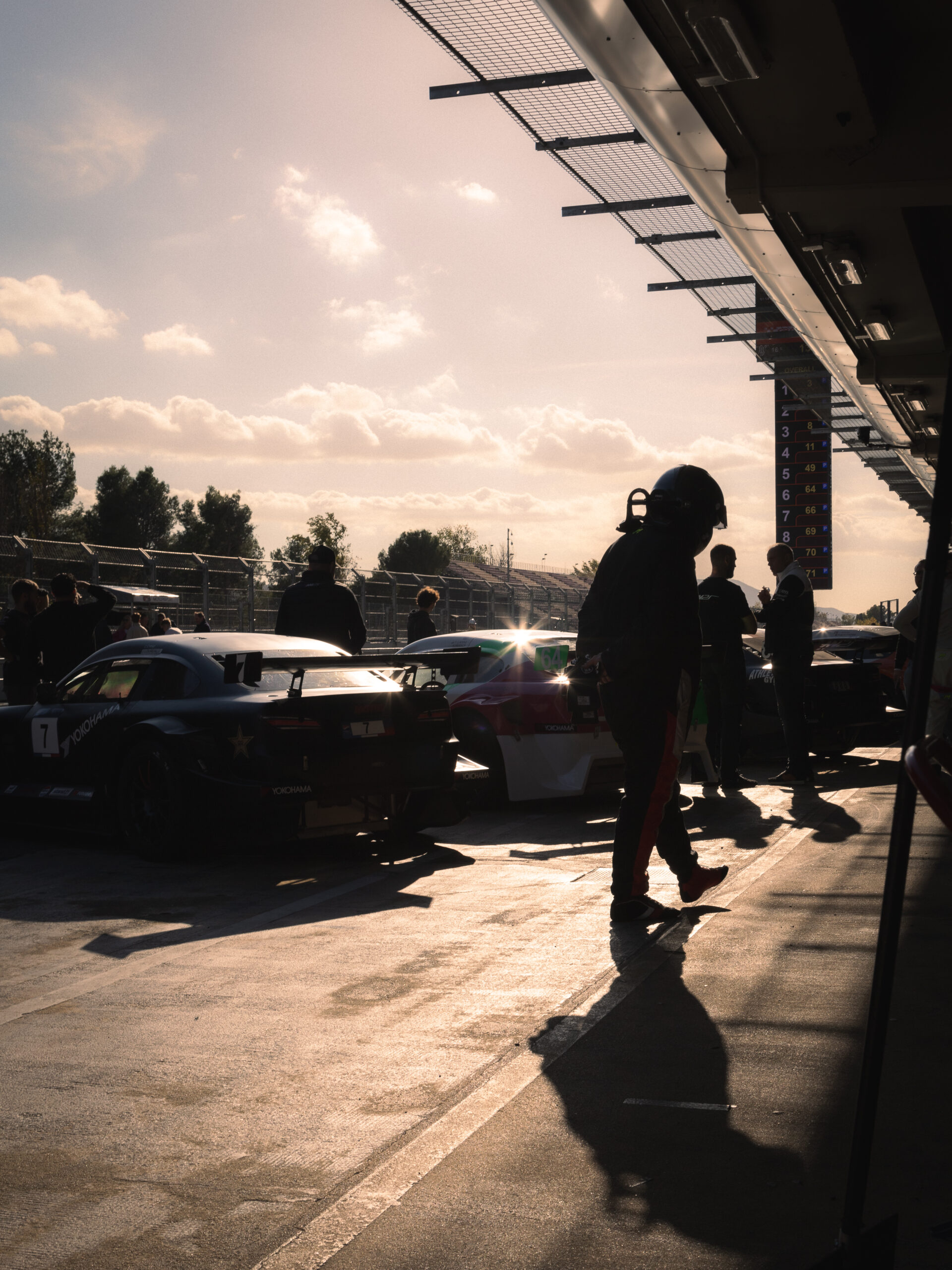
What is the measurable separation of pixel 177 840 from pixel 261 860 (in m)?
0.58

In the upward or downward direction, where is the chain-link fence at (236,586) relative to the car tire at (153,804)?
upward

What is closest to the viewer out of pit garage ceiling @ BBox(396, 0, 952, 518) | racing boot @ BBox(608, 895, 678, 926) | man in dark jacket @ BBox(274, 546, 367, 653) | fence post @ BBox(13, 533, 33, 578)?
pit garage ceiling @ BBox(396, 0, 952, 518)

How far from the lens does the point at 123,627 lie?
18.5m

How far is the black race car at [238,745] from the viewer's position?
7.50 metres

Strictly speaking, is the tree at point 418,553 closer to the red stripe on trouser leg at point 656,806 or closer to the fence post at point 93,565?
the fence post at point 93,565

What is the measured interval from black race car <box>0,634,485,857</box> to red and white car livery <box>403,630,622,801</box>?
0.95 metres

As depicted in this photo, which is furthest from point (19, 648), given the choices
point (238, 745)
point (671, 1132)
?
point (671, 1132)

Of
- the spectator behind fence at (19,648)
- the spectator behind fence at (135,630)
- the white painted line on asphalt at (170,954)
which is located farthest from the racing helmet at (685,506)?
the spectator behind fence at (135,630)

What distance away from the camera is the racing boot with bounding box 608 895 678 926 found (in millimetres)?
5938

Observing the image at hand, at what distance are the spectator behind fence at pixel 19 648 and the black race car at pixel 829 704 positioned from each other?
6.57 m

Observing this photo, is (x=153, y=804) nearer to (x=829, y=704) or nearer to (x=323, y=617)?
(x=323, y=617)

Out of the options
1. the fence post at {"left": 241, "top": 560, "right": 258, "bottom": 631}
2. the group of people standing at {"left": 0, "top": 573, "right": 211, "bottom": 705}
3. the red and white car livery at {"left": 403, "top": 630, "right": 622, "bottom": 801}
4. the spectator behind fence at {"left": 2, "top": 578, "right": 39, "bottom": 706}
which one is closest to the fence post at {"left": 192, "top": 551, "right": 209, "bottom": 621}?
the fence post at {"left": 241, "top": 560, "right": 258, "bottom": 631}

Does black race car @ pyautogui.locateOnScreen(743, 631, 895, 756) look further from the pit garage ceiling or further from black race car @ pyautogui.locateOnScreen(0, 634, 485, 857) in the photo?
black race car @ pyautogui.locateOnScreen(0, 634, 485, 857)

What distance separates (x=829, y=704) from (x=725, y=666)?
2.41 m
